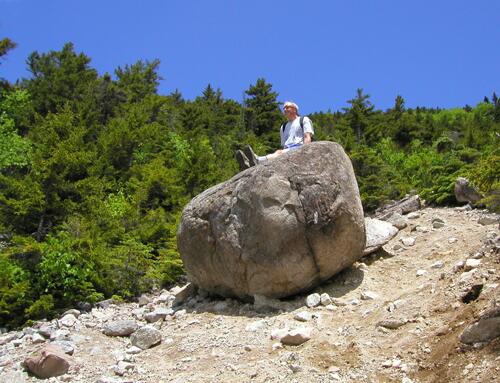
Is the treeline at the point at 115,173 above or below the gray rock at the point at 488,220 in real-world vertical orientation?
above

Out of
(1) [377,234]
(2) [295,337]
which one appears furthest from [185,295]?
(1) [377,234]

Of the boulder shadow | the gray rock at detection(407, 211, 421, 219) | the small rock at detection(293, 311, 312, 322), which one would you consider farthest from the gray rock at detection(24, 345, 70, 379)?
the gray rock at detection(407, 211, 421, 219)

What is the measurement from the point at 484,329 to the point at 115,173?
1965cm

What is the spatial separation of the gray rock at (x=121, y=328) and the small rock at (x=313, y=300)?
3037mm

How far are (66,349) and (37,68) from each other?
31.6m

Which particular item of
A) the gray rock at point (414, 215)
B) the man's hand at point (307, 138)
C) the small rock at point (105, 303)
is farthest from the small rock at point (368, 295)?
the small rock at point (105, 303)

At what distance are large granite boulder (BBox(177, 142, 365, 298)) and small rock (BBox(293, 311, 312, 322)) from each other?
2.36 ft

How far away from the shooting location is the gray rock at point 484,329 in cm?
626

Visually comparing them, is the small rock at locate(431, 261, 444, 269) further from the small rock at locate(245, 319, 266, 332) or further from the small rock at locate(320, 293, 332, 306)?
the small rock at locate(245, 319, 266, 332)

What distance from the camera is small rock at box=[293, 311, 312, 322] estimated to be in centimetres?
856

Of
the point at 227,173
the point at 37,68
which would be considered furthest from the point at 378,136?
the point at 37,68

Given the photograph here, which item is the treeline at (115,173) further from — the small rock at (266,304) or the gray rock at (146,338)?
the small rock at (266,304)

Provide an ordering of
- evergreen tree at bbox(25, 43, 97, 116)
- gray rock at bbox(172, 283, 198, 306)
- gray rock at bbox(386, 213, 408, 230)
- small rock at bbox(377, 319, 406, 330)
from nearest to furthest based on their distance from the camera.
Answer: small rock at bbox(377, 319, 406, 330) < gray rock at bbox(172, 283, 198, 306) < gray rock at bbox(386, 213, 408, 230) < evergreen tree at bbox(25, 43, 97, 116)

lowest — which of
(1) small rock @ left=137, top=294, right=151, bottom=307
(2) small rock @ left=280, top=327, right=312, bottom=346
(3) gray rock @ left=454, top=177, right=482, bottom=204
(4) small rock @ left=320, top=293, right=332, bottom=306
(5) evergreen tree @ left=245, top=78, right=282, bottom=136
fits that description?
(2) small rock @ left=280, top=327, right=312, bottom=346
